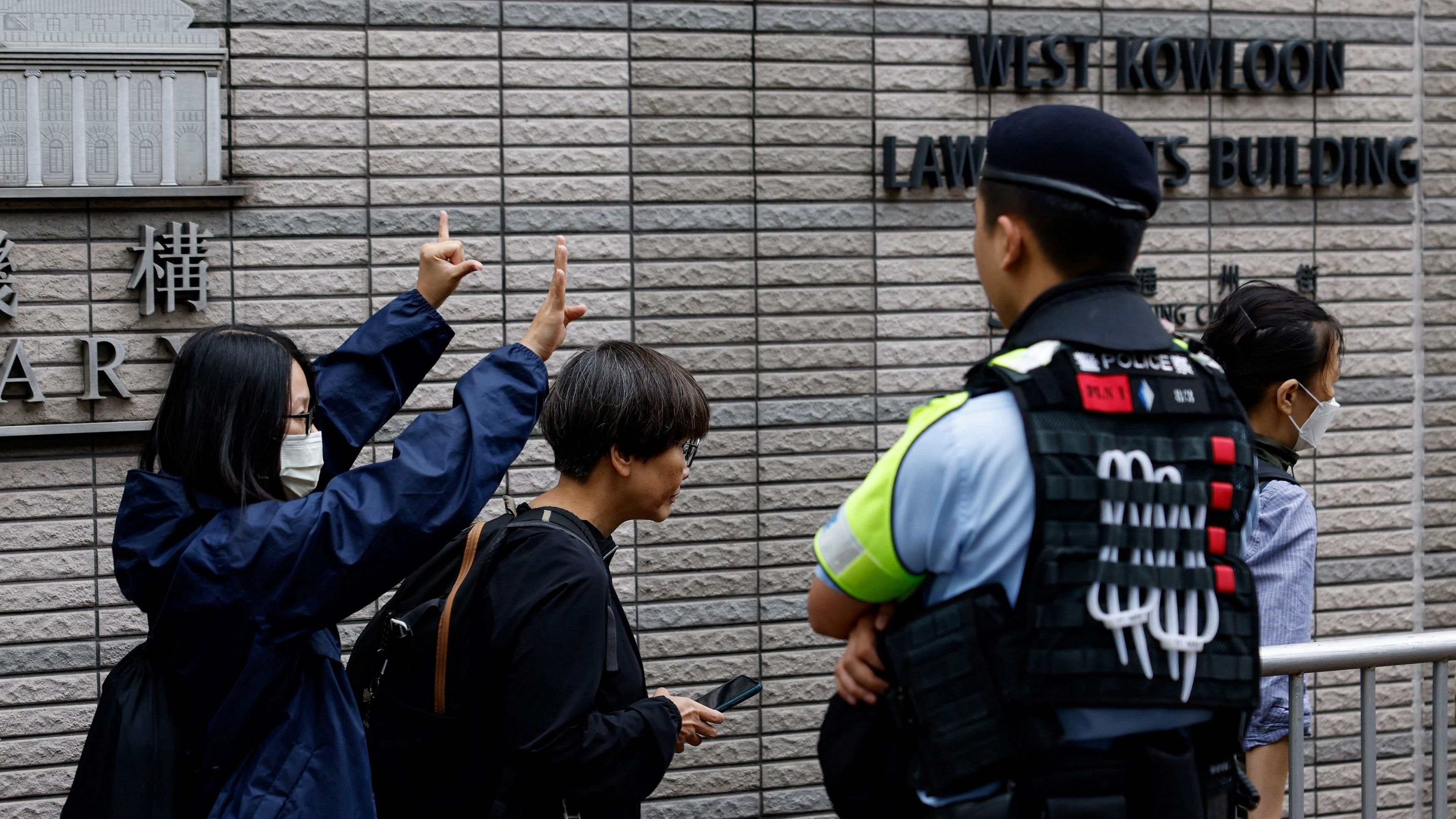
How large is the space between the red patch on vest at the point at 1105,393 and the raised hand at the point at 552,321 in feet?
3.65

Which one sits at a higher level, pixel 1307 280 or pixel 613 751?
pixel 1307 280

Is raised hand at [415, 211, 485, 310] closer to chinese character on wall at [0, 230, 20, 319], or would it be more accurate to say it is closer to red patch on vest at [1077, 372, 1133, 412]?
red patch on vest at [1077, 372, 1133, 412]

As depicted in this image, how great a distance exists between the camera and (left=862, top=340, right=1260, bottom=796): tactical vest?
1808mm

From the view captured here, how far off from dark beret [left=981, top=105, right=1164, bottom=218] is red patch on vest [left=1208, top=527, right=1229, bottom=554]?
1.54ft

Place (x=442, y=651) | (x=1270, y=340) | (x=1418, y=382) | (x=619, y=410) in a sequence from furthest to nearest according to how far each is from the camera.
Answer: (x=1418, y=382) → (x=1270, y=340) → (x=619, y=410) → (x=442, y=651)

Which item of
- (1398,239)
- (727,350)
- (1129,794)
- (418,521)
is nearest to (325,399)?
(418,521)

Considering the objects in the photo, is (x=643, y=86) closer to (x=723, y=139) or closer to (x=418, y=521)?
(x=723, y=139)

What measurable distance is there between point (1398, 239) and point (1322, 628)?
64.0 inches

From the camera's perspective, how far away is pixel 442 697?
2555 millimetres

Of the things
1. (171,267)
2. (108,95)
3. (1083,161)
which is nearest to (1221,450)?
(1083,161)

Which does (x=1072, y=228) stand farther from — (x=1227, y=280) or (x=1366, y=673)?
(x=1227, y=280)

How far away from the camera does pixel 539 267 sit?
4.79 metres

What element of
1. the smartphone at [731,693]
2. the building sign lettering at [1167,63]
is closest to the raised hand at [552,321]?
the smartphone at [731,693]

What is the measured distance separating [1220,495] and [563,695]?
1222 millimetres
